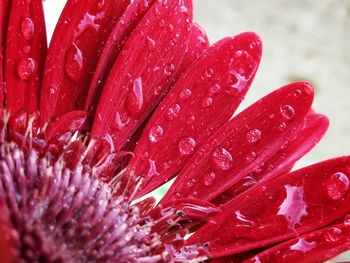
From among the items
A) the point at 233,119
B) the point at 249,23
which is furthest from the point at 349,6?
the point at 233,119

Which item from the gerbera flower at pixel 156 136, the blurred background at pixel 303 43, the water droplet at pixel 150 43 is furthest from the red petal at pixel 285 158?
the blurred background at pixel 303 43

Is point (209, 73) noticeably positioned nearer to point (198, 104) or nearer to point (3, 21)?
point (198, 104)

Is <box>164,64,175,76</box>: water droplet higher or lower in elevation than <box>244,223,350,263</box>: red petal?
higher

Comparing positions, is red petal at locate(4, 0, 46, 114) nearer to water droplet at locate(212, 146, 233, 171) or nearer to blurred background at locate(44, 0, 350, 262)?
water droplet at locate(212, 146, 233, 171)

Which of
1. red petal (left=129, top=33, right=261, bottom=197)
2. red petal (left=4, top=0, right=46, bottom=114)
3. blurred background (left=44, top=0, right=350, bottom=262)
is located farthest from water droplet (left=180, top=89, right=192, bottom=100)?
blurred background (left=44, top=0, right=350, bottom=262)

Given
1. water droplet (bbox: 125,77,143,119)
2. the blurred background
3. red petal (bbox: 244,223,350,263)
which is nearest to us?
red petal (bbox: 244,223,350,263)

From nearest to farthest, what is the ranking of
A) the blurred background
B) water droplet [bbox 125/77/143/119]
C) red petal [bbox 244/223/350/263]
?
red petal [bbox 244/223/350/263] → water droplet [bbox 125/77/143/119] → the blurred background
